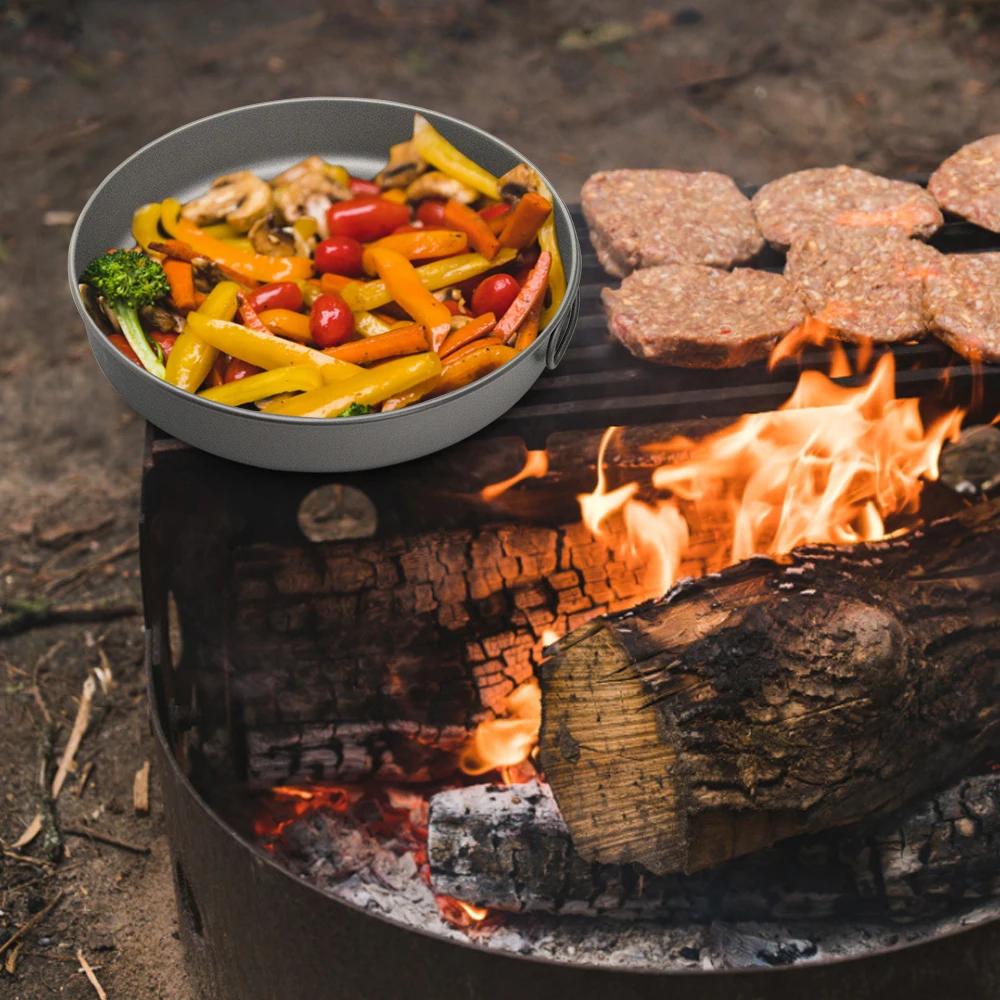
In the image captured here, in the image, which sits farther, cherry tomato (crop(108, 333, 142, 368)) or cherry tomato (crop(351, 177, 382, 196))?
cherry tomato (crop(351, 177, 382, 196))

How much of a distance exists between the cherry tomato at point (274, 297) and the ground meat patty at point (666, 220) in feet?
3.25

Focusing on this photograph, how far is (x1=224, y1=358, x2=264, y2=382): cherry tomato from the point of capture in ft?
8.35

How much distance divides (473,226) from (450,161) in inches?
10.8

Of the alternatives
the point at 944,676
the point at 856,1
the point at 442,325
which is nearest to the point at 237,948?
the point at 442,325

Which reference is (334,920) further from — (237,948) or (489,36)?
(489,36)

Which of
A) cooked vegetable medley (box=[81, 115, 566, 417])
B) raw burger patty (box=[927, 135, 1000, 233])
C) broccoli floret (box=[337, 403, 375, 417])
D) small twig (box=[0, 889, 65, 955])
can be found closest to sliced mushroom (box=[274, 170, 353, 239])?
cooked vegetable medley (box=[81, 115, 566, 417])

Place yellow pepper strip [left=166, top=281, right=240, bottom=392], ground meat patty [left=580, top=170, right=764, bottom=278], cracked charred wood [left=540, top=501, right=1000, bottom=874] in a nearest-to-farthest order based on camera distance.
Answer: cracked charred wood [left=540, top=501, right=1000, bottom=874] → yellow pepper strip [left=166, top=281, right=240, bottom=392] → ground meat patty [left=580, top=170, right=764, bottom=278]

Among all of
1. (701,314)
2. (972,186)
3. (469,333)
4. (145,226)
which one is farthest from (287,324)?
(972,186)

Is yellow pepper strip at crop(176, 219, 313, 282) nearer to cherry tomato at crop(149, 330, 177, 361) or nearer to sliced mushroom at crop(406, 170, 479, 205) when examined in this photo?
cherry tomato at crop(149, 330, 177, 361)

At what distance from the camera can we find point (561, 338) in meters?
2.60

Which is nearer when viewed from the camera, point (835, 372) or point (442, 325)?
point (442, 325)

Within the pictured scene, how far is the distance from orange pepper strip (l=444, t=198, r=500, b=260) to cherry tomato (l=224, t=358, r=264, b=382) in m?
0.65

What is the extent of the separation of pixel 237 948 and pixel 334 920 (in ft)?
1.40

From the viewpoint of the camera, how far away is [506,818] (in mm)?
2535
